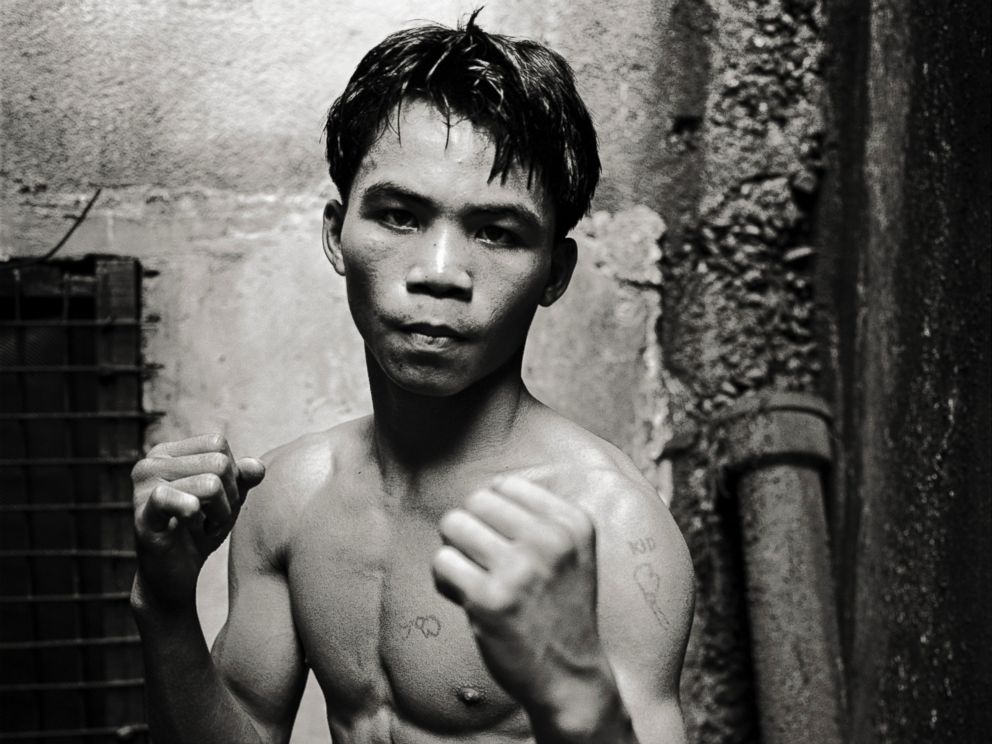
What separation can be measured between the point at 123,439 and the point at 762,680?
1.22m

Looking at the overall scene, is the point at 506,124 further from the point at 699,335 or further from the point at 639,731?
the point at 699,335

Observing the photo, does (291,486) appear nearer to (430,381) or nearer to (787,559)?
(430,381)

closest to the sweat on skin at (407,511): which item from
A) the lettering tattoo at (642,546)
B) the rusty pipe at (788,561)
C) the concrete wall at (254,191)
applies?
the lettering tattoo at (642,546)

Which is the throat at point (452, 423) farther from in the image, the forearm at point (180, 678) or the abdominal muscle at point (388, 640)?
the forearm at point (180, 678)

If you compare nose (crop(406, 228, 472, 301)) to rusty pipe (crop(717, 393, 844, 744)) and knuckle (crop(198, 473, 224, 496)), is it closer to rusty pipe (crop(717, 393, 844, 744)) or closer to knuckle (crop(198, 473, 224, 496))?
knuckle (crop(198, 473, 224, 496))

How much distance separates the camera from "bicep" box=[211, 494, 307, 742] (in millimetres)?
1627

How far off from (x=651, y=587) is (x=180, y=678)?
0.57 metres

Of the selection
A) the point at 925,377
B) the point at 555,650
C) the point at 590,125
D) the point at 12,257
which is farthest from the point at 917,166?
the point at 12,257

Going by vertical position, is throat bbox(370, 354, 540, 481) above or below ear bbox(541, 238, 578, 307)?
below

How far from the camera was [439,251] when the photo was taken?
54.5 inches

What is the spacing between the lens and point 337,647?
1.57 m

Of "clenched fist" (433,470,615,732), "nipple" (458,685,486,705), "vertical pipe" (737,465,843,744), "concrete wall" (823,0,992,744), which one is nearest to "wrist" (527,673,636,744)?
"clenched fist" (433,470,615,732)

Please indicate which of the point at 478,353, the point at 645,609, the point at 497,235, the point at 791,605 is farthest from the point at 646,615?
the point at 791,605

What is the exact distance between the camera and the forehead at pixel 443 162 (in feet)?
4.56
